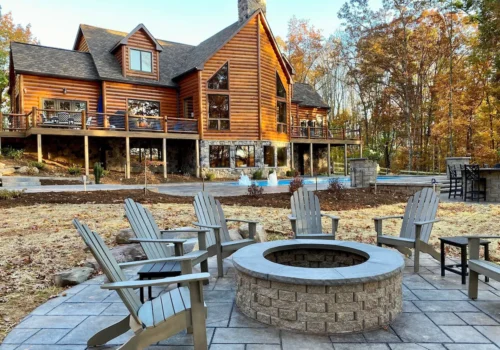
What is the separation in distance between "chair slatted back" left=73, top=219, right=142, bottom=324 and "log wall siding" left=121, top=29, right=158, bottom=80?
17517 mm

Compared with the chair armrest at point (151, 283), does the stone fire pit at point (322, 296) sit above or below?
below

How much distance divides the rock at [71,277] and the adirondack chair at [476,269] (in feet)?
12.5

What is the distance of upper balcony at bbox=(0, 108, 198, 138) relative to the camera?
14586 mm

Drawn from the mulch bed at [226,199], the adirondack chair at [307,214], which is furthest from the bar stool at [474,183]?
the adirondack chair at [307,214]

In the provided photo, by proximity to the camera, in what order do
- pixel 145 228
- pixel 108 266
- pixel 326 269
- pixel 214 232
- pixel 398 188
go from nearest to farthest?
pixel 108 266, pixel 326 269, pixel 145 228, pixel 214 232, pixel 398 188

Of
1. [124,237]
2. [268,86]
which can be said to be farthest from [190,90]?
[124,237]

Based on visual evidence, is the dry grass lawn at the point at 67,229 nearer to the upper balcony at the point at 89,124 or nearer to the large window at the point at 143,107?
the upper balcony at the point at 89,124

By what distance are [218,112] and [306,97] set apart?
907 centimetres

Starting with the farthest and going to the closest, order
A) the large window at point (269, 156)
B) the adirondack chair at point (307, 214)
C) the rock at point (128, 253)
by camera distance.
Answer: the large window at point (269, 156), the adirondack chair at point (307, 214), the rock at point (128, 253)

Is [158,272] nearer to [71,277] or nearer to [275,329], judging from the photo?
[275,329]

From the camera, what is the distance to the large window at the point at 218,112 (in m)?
18.2

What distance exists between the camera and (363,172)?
1214 centimetres

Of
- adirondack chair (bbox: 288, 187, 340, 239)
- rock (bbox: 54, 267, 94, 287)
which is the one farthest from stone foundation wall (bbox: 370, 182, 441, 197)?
rock (bbox: 54, 267, 94, 287)

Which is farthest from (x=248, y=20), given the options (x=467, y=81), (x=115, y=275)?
(x=115, y=275)
